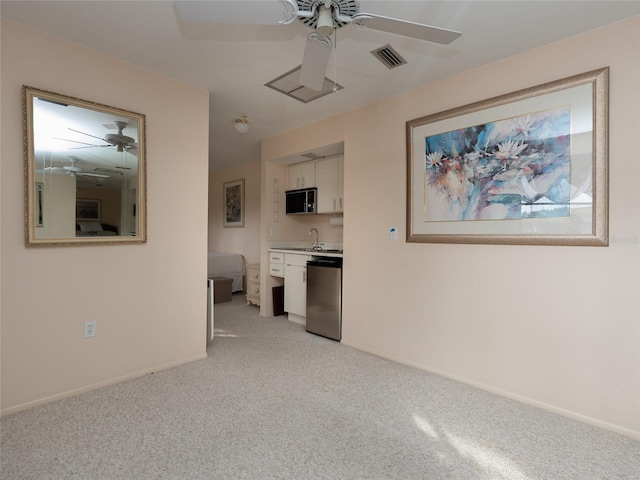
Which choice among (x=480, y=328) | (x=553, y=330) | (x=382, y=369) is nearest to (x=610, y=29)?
(x=553, y=330)

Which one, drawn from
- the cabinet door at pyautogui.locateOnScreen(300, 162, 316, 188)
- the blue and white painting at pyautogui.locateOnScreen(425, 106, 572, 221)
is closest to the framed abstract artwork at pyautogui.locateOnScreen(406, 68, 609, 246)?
the blue and white painting at pyautogui.locateOnScreen(425, 106, 572, 221)

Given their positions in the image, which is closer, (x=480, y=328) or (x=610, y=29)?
(x=610, y=29)

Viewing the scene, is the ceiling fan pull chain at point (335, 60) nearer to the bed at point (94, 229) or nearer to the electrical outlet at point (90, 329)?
the bed at point (94, 229)

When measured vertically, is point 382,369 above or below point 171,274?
below

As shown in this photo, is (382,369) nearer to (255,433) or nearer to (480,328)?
(480,328)

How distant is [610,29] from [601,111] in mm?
476

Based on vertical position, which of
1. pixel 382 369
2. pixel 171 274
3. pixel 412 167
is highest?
pixel 412 167

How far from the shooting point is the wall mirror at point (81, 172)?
203cm

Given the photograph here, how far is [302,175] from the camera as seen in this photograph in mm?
4367

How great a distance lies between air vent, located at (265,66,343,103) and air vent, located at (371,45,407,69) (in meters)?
0.40

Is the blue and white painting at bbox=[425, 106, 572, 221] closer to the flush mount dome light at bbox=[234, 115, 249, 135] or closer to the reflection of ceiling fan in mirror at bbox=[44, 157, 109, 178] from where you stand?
the flush mount dome light at bbox=[234, 115, 249, 135]

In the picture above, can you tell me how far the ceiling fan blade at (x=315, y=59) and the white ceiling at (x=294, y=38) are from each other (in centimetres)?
32

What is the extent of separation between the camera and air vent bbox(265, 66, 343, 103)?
2.57 meters

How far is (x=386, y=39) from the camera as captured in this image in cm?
207
